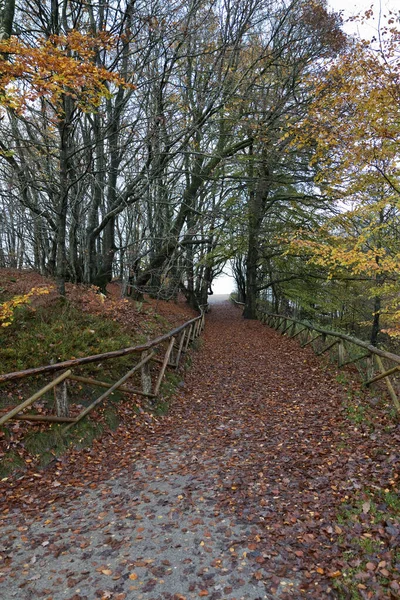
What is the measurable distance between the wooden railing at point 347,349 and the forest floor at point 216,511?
2.57ft

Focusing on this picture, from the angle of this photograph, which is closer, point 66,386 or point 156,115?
point 66,386

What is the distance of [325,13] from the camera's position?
11.5 meters

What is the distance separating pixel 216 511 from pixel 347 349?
7.22 metres

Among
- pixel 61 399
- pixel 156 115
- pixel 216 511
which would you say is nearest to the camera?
pixel 216 511

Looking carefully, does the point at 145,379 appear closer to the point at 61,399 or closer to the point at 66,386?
the point at 66,386

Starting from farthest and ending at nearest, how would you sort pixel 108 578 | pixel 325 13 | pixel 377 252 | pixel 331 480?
1. pixel 325 13
2. pixel 377 252
3. pixel 331 480
4. pixel 108 578

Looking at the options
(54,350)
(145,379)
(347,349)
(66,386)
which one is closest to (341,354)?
(347,349)

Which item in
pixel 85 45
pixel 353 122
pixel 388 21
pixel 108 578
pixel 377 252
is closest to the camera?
pixel 108 578

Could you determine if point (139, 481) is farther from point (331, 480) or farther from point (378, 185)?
point (378, 185)

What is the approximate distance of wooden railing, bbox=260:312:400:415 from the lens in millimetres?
6480

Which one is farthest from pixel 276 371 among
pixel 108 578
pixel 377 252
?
pixel 108 578

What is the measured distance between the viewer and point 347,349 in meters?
9.84

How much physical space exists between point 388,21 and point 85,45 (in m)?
6.21

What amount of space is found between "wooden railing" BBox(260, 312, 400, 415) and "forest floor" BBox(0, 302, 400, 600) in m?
0.78
